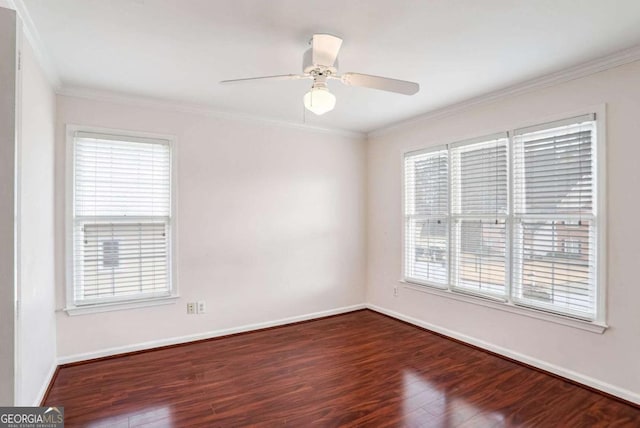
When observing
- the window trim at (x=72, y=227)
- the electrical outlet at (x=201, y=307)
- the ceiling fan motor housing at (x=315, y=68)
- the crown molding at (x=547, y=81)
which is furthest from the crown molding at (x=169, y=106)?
the electrical outlet at (x=201, y=307)

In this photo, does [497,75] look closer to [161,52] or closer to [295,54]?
[295,54]

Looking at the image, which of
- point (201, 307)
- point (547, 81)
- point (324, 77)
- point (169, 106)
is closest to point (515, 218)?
point (547, 81)

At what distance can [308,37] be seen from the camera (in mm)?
2232

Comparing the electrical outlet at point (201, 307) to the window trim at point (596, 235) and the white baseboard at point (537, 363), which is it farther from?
the window trim at point (596, 235)

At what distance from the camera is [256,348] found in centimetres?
348

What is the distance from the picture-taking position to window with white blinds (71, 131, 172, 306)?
3137 mm

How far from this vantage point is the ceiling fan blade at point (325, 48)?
2151mm

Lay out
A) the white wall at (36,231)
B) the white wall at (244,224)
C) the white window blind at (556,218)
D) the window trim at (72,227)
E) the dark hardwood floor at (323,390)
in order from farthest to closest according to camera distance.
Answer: the white wall at (244,224), the window trim at (72,227), the white window blind at (556,218), the dark hardwood floor at (323,390), the white wall at (36,231)

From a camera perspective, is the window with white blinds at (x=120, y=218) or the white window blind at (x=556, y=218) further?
the window with white blinds at (x=120, y=218)

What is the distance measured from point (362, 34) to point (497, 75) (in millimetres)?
1373

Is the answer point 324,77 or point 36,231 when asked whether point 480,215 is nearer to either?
point 324,77

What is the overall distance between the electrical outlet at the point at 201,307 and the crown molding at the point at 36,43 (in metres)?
2.38

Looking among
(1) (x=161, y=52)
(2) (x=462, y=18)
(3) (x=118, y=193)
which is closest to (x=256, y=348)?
(3) (x=118, y=193)
